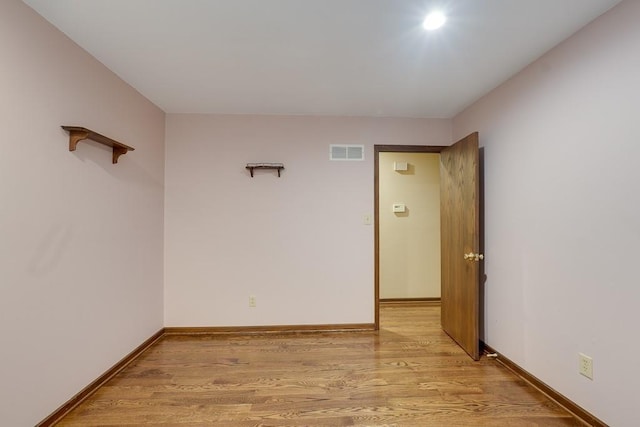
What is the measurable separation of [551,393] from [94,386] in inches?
126

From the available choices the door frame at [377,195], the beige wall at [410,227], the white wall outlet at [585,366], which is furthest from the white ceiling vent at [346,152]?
the white wall outlet at [585,366]

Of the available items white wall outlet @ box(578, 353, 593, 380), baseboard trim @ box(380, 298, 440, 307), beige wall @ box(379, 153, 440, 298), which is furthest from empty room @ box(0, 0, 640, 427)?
beige wall @ box(379, 153, 440, 298)

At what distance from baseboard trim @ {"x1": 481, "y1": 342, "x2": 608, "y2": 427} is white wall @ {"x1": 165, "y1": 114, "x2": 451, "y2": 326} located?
1.27 m

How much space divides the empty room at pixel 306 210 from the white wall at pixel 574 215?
0.01m

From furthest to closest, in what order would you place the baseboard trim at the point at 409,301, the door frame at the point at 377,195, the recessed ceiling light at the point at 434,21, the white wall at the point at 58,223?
the baseboard trim at the point at 409,301 < the door frame at the point at 377,195 < the recessed ceiling light at the point at 434,21 < the white wall at the point at 58,223

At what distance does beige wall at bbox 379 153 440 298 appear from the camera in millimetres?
4102

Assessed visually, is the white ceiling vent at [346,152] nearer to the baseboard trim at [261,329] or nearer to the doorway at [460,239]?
the doorway at [460,239]

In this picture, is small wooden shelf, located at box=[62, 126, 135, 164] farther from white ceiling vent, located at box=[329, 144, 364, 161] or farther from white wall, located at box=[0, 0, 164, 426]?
white ceiling vent, located at box=[329, 144, 364, 161]

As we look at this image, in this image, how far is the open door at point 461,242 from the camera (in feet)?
8.07


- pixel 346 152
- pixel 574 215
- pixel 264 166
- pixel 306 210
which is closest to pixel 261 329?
pixel 306 210

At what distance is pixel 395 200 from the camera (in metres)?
4.10

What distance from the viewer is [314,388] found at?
205 cm

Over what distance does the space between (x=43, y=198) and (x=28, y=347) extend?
2.73 feet

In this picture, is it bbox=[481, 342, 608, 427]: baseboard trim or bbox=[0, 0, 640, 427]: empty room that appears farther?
bbox=[481, 342, 608, 427]: baseboard trim
